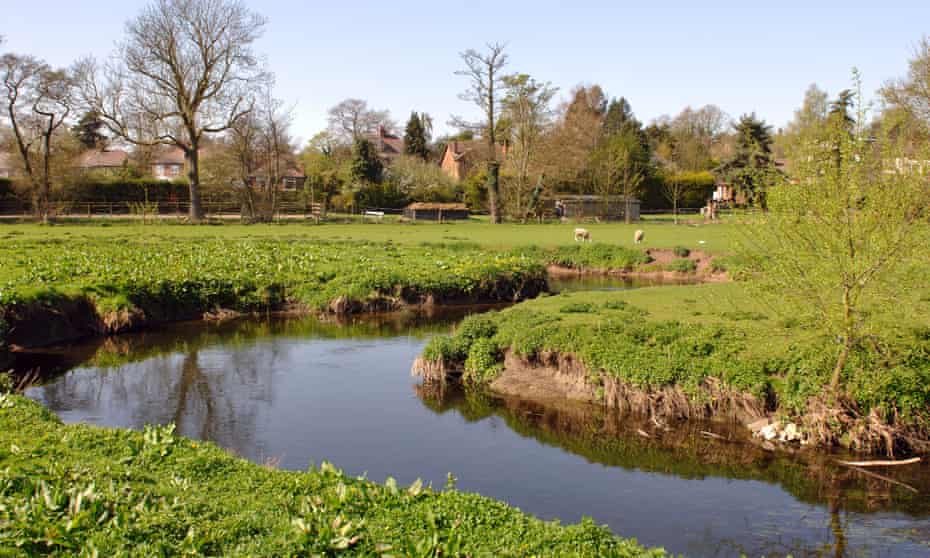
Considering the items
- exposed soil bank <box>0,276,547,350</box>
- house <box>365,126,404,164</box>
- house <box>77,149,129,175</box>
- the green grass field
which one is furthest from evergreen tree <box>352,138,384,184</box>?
exposed soil bank <box>0,276,547,350</box>

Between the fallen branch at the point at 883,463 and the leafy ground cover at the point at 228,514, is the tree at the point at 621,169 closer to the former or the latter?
the fallen branch at the point at 883,463

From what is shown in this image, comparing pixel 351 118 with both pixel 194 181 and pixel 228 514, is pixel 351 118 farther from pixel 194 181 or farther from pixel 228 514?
pixel 228 514

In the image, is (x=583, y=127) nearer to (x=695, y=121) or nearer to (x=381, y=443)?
(x=695, y=121)

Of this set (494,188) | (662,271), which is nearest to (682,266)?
(662,271)

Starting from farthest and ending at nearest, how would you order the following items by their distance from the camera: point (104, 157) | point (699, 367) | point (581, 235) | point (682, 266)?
point (104, 157) → point (581, 235) → point (682, 266) → point (699, 367)

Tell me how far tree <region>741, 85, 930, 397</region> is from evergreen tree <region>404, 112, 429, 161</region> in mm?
90240

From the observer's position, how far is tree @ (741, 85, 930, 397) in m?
11.7

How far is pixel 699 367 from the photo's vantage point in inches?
548

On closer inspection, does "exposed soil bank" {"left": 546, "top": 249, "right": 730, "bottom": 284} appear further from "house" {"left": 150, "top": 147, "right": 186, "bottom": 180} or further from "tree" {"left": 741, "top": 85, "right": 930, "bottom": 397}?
"house" {"left": 150, "top": 147, "right": 186, "bottom": 180}

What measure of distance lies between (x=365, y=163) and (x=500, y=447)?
69334 millimetres

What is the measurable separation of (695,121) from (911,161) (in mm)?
110275

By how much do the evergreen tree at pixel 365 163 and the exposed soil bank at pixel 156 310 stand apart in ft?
172

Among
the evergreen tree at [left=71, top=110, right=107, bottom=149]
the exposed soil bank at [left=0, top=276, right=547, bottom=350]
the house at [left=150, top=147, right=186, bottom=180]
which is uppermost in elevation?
the evergreen tree at [left=71, top=110, right=107, bottom=149]

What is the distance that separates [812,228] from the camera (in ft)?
40.2
